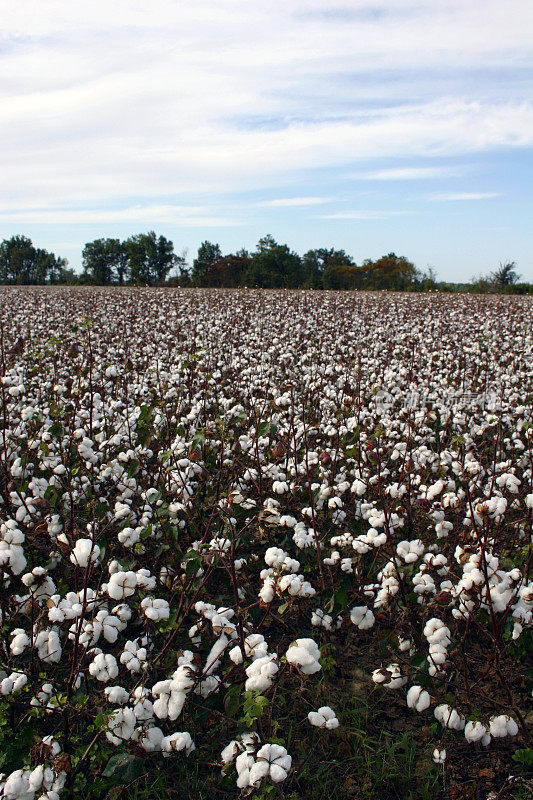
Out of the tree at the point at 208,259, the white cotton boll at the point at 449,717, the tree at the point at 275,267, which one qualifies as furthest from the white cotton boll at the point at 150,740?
the tree at the point at 208,259

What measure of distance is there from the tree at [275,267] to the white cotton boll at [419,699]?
47.7 metres

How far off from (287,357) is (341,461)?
153 inches

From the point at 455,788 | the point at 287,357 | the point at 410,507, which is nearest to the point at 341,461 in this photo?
the point at 410,507

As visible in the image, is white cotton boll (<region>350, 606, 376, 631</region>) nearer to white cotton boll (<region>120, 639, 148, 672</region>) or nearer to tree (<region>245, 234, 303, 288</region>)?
white cotton boll (<region>120, 639, 148, 672</region>)

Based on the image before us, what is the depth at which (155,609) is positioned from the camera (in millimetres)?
2326

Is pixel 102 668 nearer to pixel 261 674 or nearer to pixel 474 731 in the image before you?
pixel 261 674

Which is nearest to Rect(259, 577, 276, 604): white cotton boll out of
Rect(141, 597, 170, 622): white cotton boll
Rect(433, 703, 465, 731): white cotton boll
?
Rect(141, 597, 170, 622): white cotton boll

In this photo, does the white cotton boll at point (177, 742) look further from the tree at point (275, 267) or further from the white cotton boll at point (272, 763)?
the tree at point (275, 267)

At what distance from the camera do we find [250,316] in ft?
49.1

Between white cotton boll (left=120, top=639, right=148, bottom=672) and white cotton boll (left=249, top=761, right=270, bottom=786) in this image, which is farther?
white cotton boll (left=120, top=639, right=148, bottom=672)

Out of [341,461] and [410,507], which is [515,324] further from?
[410,507]

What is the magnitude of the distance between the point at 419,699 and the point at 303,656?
0.69 meters

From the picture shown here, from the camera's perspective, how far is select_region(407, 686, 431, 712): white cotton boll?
224cm

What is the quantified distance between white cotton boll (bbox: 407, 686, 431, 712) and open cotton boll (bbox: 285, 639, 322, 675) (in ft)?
1.93
